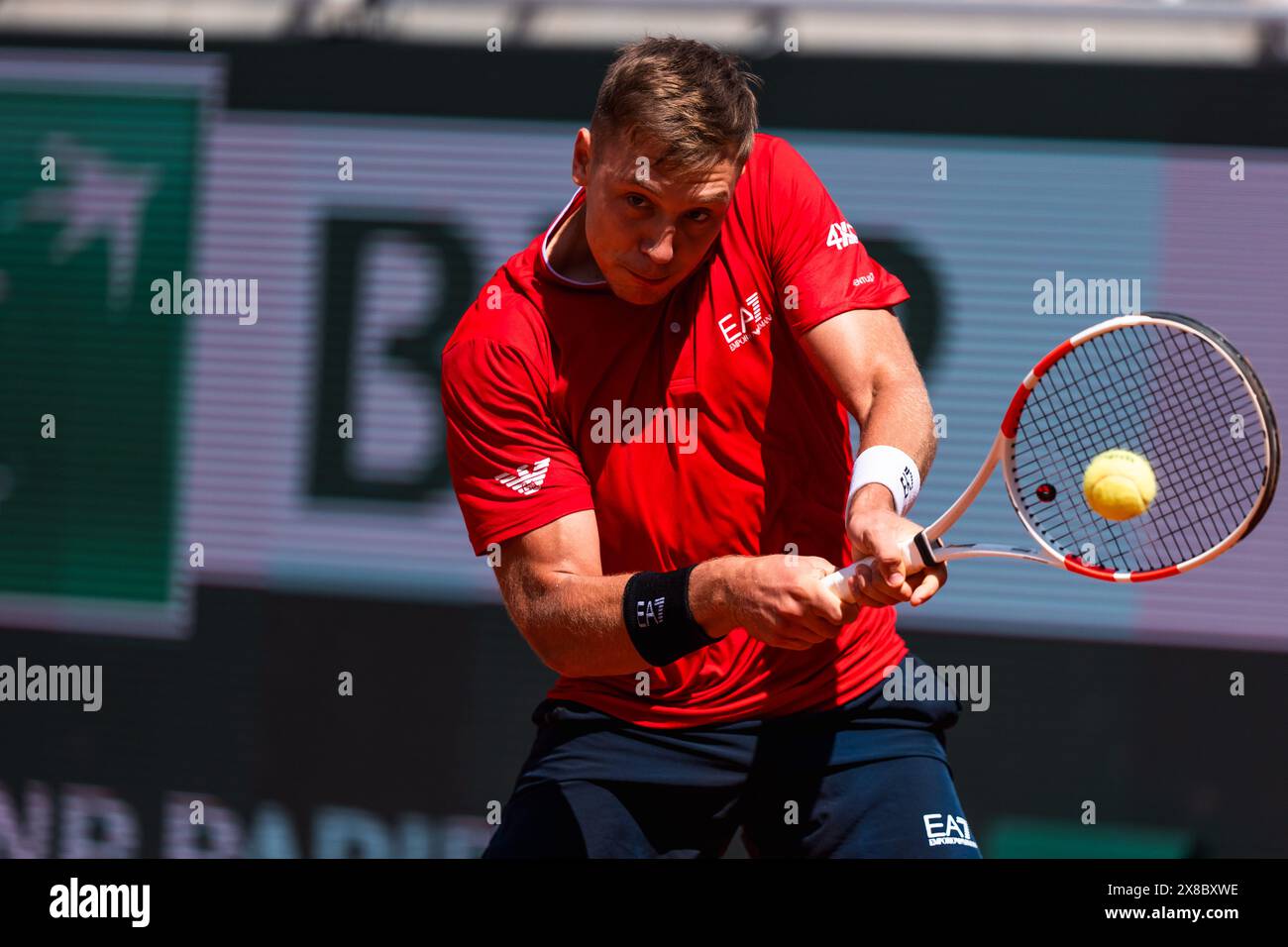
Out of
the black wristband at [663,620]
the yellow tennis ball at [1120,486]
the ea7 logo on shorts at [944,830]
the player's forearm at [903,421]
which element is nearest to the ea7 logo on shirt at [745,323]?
the player's forearm at [903,421]

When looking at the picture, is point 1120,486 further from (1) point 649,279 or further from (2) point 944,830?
(1) point 649,279

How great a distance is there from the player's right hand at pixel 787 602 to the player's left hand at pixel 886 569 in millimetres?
48

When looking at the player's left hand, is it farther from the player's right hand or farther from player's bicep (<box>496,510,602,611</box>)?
player's bicep (<box>496,510,602,611</box>)

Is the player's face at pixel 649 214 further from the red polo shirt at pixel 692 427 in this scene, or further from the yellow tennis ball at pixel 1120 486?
the yellow tennis ball at pixel 1120 486

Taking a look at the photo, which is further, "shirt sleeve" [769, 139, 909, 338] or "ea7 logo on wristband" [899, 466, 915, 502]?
"shirt sleeve" [769, 139, 909, 338]

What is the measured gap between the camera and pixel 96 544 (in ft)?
15.9

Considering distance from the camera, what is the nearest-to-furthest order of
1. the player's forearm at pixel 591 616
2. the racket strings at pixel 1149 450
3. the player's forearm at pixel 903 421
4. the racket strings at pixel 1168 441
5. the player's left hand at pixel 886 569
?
the player's left hand at pixel 886 569 < the player's forearm at pixel 591 616 < the player's forearm at pixel 903 421 < the racket strings at pixel 1149 450 < the racket strings at pixel 1168 441

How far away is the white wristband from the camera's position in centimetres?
242

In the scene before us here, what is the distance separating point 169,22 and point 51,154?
61 centimetres

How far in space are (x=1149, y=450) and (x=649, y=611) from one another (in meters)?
1.39

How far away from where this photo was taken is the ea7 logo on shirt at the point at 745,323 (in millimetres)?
2676

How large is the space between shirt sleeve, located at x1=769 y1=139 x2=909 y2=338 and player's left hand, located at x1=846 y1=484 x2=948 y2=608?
477 millimetres

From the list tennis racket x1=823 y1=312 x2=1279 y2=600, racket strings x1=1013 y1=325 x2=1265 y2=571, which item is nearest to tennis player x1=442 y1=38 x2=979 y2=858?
tennis racket x1=823 y1=312 x2=1279 y2=600
